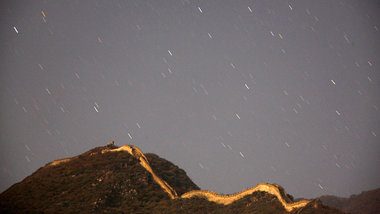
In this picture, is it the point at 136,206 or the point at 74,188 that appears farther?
the point at 74,188

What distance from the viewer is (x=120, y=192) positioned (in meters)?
38.4

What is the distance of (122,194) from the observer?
38062 mm

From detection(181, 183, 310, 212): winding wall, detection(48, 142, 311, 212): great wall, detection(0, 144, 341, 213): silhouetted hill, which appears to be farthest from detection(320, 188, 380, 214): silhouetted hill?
detection(0, 144, 341, 213): silhouetted hill

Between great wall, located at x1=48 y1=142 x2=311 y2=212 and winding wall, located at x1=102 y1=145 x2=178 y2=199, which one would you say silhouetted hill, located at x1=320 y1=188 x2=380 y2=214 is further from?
winding wall, located at x1=102 y1=145 x2=178 y2=199

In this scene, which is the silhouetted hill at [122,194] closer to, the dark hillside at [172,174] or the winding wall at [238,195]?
the winding wall at [238,195]

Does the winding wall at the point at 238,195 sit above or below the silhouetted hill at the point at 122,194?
below

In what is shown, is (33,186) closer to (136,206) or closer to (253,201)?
(136,206)

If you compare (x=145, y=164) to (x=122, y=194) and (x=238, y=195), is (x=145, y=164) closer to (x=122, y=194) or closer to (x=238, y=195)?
(x=122, y=194)

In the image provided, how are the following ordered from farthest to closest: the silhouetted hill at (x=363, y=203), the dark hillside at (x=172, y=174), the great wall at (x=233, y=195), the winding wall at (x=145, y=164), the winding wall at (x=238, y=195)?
1. the silhouetted hill at (x=363, y=203)
2. the dark hillside at (x=172, y=174)
3. the winding wall at (x=145, y=164)
4. the winding wall at (x=238, y=195)
5. the great wall at (x=233, y=195)

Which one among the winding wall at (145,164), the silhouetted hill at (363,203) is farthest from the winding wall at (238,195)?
the silhouetted hill at (363,203)

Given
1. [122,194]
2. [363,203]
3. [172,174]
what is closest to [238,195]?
[122,194]

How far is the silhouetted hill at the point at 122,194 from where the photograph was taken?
3256 centimetres

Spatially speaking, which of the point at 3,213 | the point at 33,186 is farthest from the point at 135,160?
the point at 3,213

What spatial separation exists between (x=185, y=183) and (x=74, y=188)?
1627 centimetres
